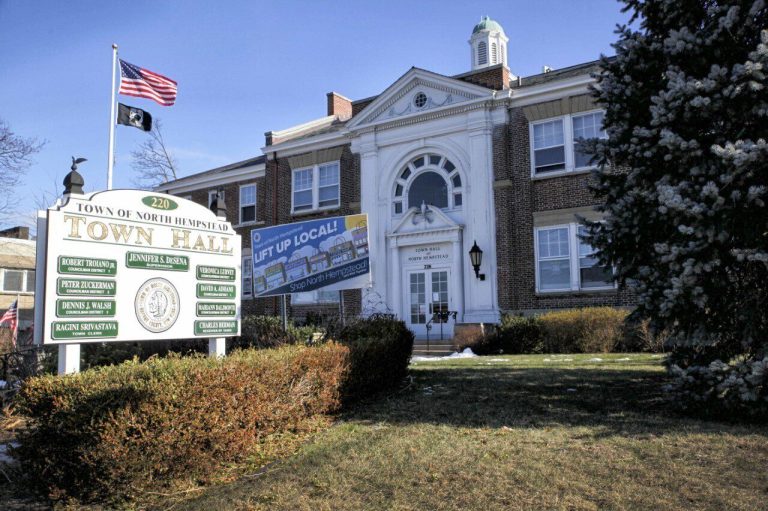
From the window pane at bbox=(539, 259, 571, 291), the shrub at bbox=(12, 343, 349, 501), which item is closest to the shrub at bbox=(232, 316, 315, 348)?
the shrub at bbox=(12, 343, 349, 501)

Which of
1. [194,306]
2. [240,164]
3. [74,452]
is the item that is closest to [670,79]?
[194,306]

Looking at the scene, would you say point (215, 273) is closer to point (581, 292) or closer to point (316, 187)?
→ point (581, 292)

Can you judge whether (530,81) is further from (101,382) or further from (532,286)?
(101,382)

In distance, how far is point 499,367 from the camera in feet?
36.1

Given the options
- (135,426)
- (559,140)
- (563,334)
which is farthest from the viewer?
(559,140)

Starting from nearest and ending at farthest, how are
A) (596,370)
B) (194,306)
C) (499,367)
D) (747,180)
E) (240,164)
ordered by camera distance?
(747,180) → (194,306) → (596,370) → (499,367) → (240,164)

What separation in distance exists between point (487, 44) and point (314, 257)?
60.8 feet

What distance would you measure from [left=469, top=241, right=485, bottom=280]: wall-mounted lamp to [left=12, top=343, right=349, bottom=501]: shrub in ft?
43.5

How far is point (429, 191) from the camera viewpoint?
798 inches

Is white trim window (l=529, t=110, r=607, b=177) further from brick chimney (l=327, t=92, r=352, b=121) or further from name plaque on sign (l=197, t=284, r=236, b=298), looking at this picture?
name plaque on sign (l=197, t=284, r=236, b=298)

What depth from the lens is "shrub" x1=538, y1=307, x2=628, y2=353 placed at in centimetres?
1439

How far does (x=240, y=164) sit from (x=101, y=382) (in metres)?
23.5

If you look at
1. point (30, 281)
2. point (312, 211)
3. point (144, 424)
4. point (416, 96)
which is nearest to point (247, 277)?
point (312, 211)

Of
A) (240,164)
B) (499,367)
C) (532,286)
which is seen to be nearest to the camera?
(499,367)
